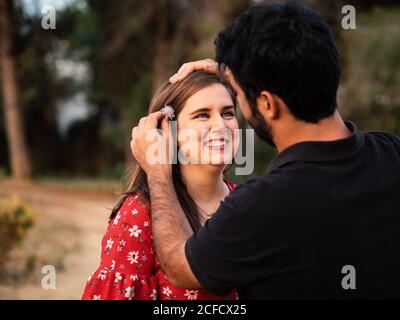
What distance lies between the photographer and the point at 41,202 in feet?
45.1

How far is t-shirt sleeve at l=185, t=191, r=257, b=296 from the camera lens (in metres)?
1.89

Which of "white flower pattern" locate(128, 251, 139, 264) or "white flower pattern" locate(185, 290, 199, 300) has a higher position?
"white flower pattern" locate(128, 251, 139, 264)

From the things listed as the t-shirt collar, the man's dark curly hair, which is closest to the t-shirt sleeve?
the t-shirt collar

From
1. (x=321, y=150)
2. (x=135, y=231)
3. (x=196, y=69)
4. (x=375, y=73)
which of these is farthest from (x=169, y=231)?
(x=375, y=73)

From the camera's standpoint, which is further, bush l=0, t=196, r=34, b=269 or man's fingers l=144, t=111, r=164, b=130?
bush l=0, t=196, r=34, b=269

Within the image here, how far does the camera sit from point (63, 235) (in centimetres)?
1062

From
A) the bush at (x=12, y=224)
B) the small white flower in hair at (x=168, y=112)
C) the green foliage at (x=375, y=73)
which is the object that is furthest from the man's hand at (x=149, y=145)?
the green foliage at (x=375, y=73)

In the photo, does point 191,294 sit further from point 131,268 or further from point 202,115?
point 202,115

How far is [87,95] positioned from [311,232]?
20681 millimetres

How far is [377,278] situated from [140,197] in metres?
1.03

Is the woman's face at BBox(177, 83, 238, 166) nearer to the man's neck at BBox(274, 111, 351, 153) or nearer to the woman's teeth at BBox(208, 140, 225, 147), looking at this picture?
the woman's teeth at BBox(208, 140, 225, 147)

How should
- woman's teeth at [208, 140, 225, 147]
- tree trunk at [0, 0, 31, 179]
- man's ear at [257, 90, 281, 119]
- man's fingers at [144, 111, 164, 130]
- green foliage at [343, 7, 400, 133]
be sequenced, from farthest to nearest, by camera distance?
tree trunk at [0, 0, 31, 179] → green foliage at [343, 7, 400, 133] → woman's teeth at [208, 140, 225, 147] → man's fingers at [144, 111, 164, 130] → man's ear at [257, 90, 281, 119]
